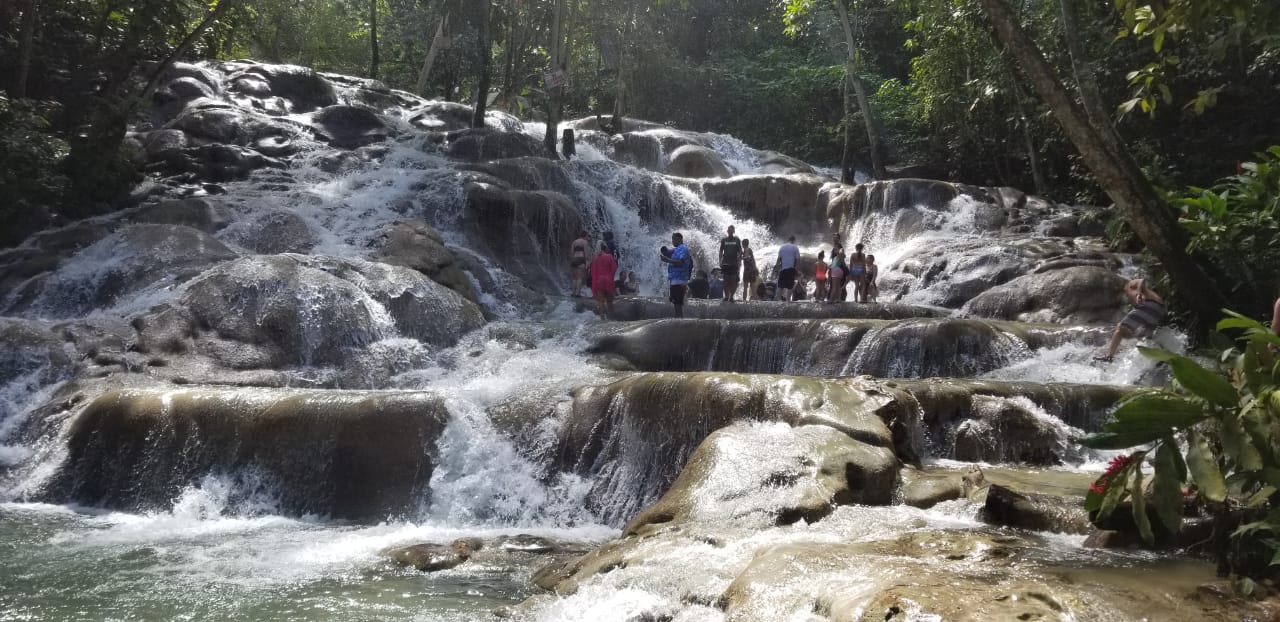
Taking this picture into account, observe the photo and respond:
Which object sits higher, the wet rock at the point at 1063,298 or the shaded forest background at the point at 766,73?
the shaded forest background at the point at 766,73

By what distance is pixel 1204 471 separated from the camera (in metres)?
Result: 3.43

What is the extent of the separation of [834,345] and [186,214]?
425 inches

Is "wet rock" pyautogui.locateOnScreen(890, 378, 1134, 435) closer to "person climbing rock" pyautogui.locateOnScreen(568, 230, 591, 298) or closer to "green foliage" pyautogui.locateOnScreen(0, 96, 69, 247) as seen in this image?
"person climbing rock" pyautogui.locateOnScreen(568, 230, 591, 298)

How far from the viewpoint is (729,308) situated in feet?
48.1

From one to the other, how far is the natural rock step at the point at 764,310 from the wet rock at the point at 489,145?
7936mm

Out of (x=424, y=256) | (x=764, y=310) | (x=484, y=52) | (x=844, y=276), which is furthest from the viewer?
(x=484, y=52)

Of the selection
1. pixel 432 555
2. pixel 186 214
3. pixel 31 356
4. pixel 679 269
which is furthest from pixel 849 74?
pixel 432 555

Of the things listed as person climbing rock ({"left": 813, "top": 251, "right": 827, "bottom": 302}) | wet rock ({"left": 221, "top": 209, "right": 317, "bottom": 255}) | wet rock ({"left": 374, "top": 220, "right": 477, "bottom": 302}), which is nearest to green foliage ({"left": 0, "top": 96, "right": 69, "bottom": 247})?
wet rock ({"left": 221, "top": 209, "right": 317, "bottom": 255})

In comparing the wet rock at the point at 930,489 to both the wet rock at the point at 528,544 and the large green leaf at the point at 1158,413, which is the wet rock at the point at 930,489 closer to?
the wet rock at the point at 528,544

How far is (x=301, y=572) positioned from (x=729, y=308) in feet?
29.8

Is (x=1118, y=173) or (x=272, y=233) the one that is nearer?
(x=1118, y=173)

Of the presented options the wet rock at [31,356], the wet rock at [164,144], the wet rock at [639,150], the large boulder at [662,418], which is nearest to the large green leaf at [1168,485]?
the large boulder at [662,418]

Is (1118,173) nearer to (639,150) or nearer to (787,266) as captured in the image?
(787,266)

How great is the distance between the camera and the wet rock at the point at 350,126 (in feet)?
73.9
